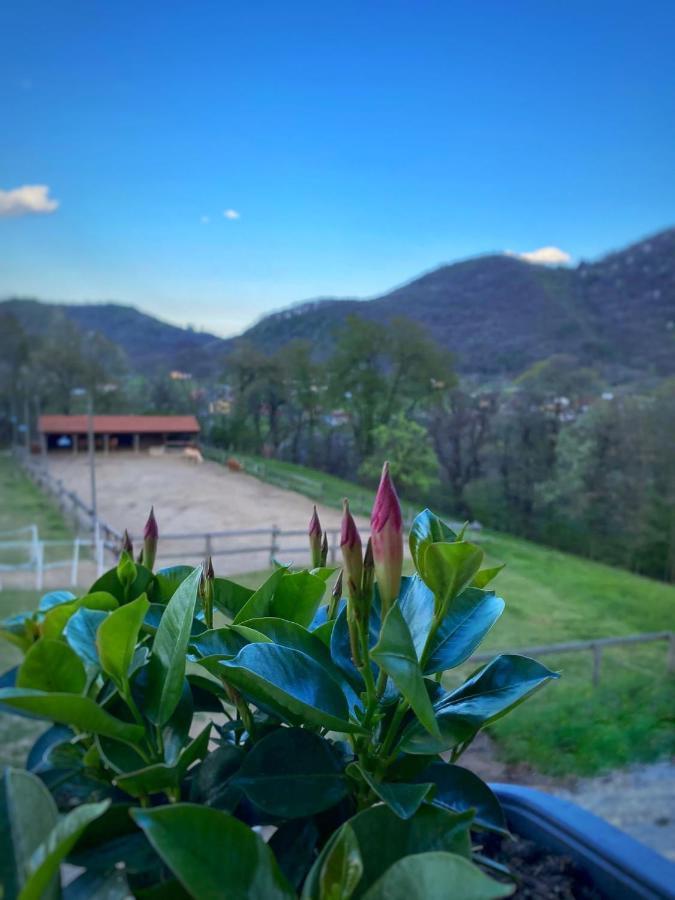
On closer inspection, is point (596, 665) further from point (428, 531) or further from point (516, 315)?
point (516, 315)

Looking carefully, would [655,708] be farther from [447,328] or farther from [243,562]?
[447,328]

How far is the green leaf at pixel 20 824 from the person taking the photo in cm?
18

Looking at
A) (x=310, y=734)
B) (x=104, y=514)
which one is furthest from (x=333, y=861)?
(x=104, y=514)

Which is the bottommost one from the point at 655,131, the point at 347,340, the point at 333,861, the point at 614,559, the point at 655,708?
the point at 614,559

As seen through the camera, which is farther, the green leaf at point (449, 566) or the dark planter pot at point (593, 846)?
the dark planter pot at point (593, 846)

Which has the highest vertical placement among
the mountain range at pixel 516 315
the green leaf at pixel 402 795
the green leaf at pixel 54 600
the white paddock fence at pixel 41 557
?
the mountain range at pixel 516 315

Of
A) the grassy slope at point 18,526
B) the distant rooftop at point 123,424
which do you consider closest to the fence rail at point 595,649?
the grassy slope at point 18,526

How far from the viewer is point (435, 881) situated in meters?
0.16

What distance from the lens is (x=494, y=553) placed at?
4250mm

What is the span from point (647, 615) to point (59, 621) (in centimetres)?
371

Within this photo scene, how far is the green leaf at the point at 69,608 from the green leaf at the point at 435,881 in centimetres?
18

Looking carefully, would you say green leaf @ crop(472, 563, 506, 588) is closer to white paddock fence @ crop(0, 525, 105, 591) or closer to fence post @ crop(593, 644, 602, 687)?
fence post @ crop(593, 644, 602, 687)

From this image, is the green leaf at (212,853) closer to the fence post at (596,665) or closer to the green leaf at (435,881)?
the green leaf at (435,881)

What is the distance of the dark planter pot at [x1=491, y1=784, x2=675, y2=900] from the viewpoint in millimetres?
342
